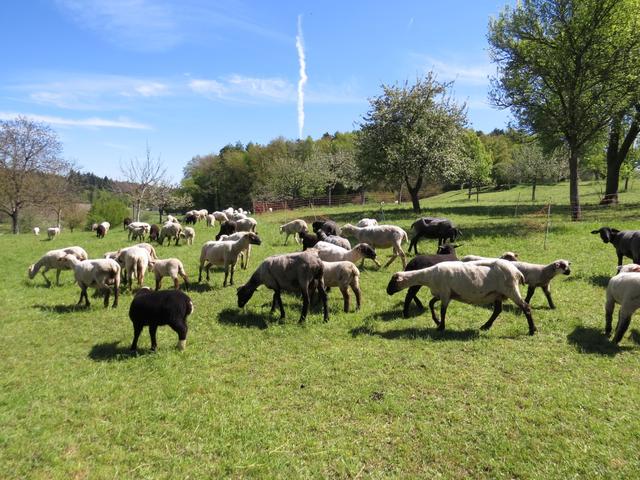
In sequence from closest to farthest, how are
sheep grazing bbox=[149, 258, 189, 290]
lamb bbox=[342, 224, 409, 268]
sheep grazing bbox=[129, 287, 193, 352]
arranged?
sheep grazing bbox=[129, 287, 193, 352], sheep grazing bbox=[149, 258, 189, 290], lamb bbox=[342, 224, 409, 268]

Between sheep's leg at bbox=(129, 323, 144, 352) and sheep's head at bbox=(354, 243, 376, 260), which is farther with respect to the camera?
sheep's head at bbox=(354, 243, 376, 260)

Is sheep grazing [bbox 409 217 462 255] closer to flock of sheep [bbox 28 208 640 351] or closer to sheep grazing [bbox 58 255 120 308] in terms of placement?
flock of sheep [bbox 28 208 640 351]

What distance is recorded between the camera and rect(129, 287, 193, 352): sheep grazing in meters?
8.31

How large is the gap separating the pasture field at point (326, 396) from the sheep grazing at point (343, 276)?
0.50 meters

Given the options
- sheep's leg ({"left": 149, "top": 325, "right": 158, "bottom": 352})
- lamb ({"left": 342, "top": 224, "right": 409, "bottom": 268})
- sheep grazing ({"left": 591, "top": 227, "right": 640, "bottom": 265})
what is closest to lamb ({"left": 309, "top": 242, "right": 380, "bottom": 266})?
lamb ({"left": 342, "top": 224, "right": 409, "bottom": 268})

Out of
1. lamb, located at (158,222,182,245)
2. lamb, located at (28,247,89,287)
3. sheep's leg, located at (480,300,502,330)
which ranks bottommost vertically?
sheep's leg, located at (480,300,502,330)

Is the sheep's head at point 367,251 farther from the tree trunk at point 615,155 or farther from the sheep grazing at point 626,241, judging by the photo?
the tree trunk at point 615,155

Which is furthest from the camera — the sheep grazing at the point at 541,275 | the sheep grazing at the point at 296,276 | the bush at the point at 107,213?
the bush at the point at 107,213

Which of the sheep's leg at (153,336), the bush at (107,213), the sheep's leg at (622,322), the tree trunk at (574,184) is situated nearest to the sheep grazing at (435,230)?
the sheep's leg at (622,322)

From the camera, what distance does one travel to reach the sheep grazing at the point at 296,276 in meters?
9.98

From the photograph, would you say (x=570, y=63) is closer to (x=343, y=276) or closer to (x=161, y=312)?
(x=343, y=276)

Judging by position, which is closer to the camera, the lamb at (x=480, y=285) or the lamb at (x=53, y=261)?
the lamb at (x=480, y=285)

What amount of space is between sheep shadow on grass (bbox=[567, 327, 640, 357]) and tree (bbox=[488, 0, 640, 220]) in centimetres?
1833

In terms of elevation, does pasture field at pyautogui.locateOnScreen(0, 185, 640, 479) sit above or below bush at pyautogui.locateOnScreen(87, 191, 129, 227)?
below
